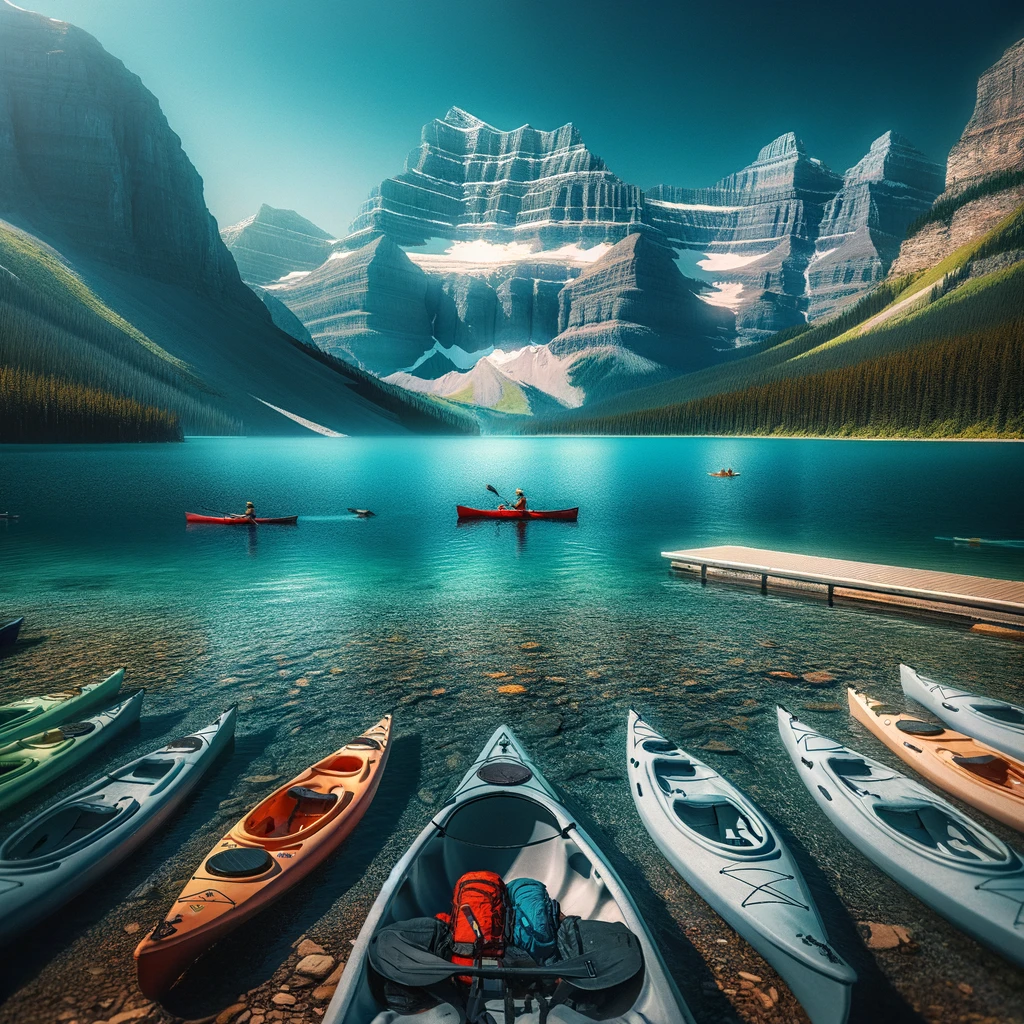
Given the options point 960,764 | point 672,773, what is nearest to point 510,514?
point 672,773

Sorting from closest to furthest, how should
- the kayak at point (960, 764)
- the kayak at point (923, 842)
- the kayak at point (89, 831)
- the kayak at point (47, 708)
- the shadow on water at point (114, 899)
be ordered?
1. the kayak at point (923, 842)
2. the shadow on water at point (114, 899)
3. the kayak at point (89, 831)
4. the kayak at point (960, 764)
5. the kayak at point (47, 708)

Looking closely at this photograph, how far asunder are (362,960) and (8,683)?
14525mm

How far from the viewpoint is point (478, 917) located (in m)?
6.65

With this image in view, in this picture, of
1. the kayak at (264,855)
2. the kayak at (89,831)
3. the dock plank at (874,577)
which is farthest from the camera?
the dock plank at (874,577)

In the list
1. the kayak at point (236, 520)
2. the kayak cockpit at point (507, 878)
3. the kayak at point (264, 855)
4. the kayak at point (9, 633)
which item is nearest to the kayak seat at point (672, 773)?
the kayak cockpit at point (507, 878)

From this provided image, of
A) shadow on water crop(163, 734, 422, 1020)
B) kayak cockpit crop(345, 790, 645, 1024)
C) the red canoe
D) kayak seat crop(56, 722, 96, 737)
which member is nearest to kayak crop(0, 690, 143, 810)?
kayak seat crop(56, 722, 96, 737)

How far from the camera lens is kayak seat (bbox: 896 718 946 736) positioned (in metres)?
11.3

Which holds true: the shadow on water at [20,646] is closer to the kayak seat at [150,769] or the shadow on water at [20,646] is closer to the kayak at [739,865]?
the kayak seat at [150,769]

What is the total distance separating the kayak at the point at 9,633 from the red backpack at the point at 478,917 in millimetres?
17321

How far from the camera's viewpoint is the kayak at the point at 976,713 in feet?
36.8

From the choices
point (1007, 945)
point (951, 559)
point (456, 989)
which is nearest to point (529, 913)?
point (456, 989)

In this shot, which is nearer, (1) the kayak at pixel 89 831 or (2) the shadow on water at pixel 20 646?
(1) the kayak at pixel 89 831

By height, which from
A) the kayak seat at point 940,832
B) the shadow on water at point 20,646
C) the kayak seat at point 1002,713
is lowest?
the shadow on water at point 20,646

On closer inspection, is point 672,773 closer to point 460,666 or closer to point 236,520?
point 460,666
